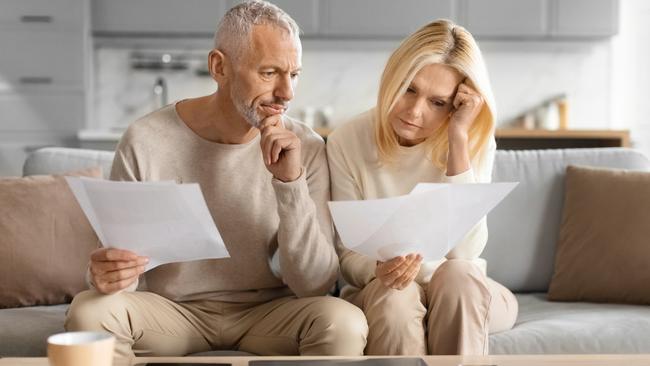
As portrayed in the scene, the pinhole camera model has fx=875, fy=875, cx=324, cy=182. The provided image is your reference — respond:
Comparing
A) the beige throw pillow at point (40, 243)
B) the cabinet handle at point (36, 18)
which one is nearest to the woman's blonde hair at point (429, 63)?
the beige throw pillow at point (40, 243)

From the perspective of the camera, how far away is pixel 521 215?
8.38ft

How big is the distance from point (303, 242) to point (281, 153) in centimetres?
20

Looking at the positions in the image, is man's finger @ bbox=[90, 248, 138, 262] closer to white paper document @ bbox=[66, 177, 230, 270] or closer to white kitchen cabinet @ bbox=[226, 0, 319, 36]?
white paper document @ bbox=[66, 177, 230, 270]

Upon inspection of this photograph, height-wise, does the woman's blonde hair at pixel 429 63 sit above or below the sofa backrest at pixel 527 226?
above

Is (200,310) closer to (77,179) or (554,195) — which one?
(77,179)

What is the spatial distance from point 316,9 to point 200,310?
11.8 ft

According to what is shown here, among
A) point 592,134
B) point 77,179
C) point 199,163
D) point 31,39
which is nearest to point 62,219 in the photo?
point 199,163

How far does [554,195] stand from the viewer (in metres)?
2.58

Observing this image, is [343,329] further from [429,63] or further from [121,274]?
[429,63]

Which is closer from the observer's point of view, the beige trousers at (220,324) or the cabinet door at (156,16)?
the beige trousers at (220,324)

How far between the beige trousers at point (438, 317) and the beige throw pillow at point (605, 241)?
26.1 inches

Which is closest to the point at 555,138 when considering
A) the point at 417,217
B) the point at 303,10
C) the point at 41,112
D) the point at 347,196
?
the point at 303,10

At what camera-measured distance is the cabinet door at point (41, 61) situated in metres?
5.19

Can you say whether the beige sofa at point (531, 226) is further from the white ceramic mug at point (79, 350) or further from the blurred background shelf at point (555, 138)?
the blurred background shelf at point (555, 138)
